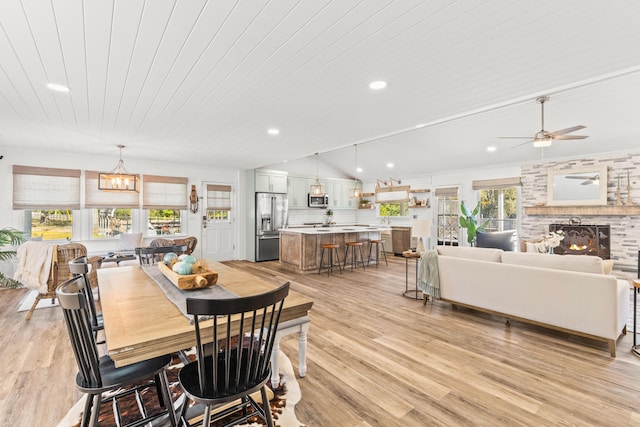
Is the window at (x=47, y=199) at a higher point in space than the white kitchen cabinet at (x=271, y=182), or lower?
lower

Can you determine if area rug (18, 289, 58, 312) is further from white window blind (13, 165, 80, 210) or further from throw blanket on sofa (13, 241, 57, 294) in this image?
white window blind (13, 165, 80, 210)

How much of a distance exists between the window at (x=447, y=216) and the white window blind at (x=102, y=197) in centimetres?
750

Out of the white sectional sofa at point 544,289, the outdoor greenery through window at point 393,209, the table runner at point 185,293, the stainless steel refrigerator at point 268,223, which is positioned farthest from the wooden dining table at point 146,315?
the outdoor greenery through window at point 393,209

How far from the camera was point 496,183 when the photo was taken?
7258 millimetres

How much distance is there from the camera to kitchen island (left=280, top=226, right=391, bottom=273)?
633 cm

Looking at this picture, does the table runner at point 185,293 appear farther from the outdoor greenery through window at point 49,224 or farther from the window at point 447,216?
the window at point 447,216

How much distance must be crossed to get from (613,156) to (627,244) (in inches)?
66.3

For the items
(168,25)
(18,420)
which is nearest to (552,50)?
(168,25)

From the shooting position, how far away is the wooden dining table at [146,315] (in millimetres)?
1318

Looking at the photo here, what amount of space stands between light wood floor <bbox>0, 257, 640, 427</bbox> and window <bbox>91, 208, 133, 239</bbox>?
255 cm

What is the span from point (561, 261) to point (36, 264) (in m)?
5.91

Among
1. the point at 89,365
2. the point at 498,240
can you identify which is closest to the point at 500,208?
the point at 498,240

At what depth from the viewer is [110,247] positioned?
20.4 feet

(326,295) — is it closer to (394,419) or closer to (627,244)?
(394,419)
